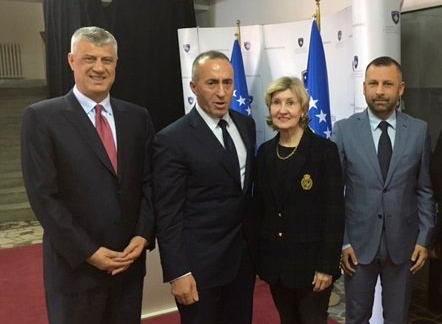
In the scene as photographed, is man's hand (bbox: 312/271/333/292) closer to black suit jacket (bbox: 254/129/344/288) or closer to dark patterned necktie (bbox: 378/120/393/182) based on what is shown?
black suit jacket (bbox: 254/129/344/288)

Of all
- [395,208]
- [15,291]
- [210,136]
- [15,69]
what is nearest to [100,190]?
[210,136]

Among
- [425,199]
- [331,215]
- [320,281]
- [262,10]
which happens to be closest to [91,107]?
[331,215]

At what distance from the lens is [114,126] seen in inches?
74.2

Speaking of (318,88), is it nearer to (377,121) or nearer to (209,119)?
(377,121)

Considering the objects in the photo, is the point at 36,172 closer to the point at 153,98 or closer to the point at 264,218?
the point at 264,218

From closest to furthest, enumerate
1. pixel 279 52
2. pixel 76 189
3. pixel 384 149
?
pixel 76 189 < pixel 384 149 < pixel 279 52

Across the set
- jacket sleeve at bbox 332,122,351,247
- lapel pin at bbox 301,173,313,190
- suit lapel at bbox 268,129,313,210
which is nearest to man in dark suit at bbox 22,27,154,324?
suit lapel at bbox 268,129,313,210

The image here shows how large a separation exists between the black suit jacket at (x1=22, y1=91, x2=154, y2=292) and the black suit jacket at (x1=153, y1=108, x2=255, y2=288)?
0.37ft

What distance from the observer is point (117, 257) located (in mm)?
1810

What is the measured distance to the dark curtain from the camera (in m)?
5.24

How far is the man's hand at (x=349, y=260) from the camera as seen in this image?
2133 mm

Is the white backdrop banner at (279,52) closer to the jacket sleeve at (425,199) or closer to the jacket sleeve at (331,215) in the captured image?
the jacket sleeve at (425,199)

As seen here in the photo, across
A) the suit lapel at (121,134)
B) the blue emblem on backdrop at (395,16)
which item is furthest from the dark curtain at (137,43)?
the suit lapel at (121,134)

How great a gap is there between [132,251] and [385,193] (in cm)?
112
